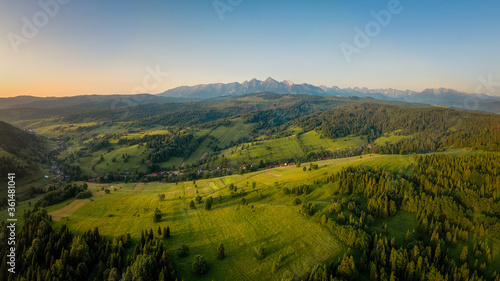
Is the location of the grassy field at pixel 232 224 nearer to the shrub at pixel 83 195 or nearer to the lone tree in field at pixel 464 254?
the shrub at pixel 83 195

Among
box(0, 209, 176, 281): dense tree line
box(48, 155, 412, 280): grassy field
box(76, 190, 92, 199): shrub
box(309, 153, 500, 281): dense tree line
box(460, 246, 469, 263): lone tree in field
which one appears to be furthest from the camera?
box(76, 190, 92, 199): shrub

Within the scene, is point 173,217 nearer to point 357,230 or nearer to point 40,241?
point 40,241

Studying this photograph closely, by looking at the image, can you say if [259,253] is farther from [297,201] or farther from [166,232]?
[166,232]

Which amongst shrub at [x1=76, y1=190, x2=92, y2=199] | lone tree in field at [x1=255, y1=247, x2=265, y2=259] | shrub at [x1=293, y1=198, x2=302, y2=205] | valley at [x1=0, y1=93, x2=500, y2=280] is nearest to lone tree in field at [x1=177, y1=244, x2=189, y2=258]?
valley at [x1=0, y1=93, x2=500, y2=280]

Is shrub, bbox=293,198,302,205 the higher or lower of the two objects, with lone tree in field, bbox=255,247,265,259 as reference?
higher

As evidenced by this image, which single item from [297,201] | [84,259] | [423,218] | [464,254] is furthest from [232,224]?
[464,254]

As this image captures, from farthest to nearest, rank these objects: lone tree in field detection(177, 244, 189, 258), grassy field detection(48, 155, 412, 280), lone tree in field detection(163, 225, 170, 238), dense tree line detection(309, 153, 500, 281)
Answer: lone tree in field detection(163, 225, 170, 238), lone tree in field detection(177, 244, 189, 258), grassy field detection(48, 155, 412, 280), dense tree line detection(309, 153, 500, 281)

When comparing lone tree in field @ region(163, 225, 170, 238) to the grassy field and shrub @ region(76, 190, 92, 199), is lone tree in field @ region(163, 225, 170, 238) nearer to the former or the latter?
the grassy field

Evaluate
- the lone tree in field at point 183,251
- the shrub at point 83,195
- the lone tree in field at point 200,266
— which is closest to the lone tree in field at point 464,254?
the lone tree in field at point 200,266

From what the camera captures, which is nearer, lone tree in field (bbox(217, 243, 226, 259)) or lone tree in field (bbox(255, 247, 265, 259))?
lone tree in field (bbox(255, 247, 265, 259))
